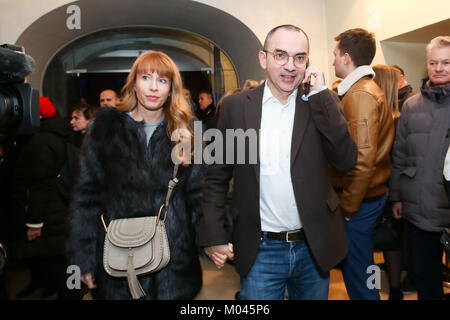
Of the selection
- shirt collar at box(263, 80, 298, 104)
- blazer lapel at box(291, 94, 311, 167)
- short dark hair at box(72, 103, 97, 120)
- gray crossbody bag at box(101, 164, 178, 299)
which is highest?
A: short dark hair at box(72, 103, 97, 120)

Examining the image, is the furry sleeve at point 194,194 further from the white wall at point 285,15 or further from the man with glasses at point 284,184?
the white wall at point 285,15

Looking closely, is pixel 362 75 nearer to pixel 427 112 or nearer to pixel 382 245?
pixel 427 112

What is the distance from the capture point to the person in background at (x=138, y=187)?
1626 millimetres

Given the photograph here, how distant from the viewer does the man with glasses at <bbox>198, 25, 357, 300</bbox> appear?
1.44m

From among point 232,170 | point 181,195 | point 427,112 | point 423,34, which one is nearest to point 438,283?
point 427,112

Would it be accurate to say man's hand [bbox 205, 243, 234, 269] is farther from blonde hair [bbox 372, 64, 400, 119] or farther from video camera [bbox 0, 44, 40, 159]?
blonde hair [bbox 372, 64, 400, 119]

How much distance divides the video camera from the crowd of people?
27 cm

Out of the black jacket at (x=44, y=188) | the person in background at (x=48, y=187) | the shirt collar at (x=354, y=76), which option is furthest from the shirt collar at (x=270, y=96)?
the black jacket at (x=44, y=188)

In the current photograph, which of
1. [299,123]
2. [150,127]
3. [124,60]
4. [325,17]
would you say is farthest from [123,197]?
[124,60]

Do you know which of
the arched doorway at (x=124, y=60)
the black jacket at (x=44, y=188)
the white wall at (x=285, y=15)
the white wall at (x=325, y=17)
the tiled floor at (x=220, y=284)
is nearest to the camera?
the black jacket at (x=44, y=188)

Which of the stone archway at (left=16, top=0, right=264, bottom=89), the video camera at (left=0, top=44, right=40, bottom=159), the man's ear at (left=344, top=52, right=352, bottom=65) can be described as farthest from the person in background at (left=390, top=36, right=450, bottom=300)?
the stone archway at (left=16, top=0, right=264, bottom=89)

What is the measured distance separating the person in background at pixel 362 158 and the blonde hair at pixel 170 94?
3.07 feet

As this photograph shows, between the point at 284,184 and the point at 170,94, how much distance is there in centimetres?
75

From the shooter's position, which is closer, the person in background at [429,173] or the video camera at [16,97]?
the video camera at [16,97]
